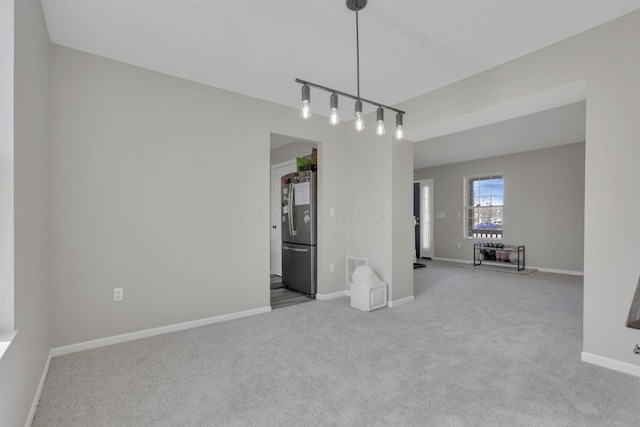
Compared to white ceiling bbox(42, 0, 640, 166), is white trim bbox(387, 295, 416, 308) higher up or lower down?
lower down

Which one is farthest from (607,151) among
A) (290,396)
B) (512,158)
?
(512,158)

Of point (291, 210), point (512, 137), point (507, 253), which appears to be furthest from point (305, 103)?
point (507, 253)

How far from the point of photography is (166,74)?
296 cm

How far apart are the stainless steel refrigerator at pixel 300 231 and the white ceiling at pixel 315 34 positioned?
1553mm

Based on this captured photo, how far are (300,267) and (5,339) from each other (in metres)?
3.28

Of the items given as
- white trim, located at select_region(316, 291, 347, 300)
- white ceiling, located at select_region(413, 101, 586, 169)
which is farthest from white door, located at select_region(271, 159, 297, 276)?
white ceiling, located at select_region(413, 101, 586, 169)

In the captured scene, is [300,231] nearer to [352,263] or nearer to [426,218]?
[352,263]

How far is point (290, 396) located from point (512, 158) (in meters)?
6.89

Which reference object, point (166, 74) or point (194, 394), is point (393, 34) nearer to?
point (166, 74)

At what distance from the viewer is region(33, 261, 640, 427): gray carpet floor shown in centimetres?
167

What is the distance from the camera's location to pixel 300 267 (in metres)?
4.35

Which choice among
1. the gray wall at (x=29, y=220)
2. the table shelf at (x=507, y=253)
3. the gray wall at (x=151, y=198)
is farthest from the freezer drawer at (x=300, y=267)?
the table shelf at (x=507, y=253)

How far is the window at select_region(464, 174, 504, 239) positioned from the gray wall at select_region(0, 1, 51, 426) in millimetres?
7690

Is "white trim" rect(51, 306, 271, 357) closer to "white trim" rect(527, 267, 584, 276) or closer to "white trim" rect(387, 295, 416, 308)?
"white trim" rect(387, 295, 416, 308)
